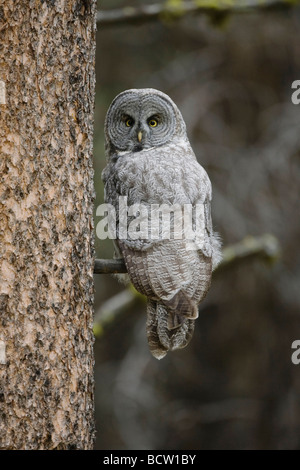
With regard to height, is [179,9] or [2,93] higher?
[179,9]

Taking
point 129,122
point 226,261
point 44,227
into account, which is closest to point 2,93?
point 44,227

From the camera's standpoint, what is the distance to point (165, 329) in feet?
8.43

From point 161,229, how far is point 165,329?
422mm

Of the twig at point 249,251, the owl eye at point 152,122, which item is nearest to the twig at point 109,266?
the owl eye at point 152,122

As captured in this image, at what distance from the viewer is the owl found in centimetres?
252

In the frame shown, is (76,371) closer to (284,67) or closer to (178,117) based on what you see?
(178,117)

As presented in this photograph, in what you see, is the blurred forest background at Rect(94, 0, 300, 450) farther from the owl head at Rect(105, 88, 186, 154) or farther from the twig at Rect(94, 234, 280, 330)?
the owl head at Rect(105, 88, 186, 154)

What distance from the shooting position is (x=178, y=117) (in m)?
2.97

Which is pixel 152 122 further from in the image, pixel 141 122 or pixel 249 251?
pixel 249 251

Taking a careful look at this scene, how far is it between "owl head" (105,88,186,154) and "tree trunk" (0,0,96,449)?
2.37 ft

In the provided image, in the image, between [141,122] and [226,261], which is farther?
[226,261]

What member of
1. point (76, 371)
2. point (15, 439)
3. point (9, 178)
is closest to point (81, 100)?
point (9, 178)

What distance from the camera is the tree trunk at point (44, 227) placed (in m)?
1.94
